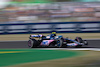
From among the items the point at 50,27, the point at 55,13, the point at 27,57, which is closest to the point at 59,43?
the point at 27,57

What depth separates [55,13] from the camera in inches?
818

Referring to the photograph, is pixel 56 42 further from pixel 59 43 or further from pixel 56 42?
pixel 59 43

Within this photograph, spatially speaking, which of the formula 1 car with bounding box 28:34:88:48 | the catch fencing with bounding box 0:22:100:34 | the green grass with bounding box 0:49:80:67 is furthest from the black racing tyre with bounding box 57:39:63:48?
the catch fencing with bounding box 0:22:100:34

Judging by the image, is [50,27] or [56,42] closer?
[56,42]

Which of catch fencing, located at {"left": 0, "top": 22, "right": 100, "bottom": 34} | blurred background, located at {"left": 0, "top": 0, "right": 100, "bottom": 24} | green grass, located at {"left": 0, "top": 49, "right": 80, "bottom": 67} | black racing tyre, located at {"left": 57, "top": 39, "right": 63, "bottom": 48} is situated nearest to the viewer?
green grass, located at {"left": 0, "top": 49, "right": 80, "bottom": 67}

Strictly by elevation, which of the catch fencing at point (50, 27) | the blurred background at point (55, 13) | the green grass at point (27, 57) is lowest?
the green grass at point (27, 57)

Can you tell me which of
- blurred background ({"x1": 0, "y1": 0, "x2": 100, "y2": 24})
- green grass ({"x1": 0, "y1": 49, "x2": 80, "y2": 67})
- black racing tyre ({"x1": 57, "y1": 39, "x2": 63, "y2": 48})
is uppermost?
blurred background ({"x1": 0, "y1": 0, "x2": 100, "y2": 24})

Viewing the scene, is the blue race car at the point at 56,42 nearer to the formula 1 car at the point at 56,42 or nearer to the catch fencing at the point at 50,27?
the formula 1 car at the point at 56,42

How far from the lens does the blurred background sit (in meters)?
20.7

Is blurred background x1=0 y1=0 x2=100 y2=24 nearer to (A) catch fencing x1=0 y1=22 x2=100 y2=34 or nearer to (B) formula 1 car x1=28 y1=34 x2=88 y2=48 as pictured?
(A) catch fencing x1=0 y1=22 x2=100 y2=34

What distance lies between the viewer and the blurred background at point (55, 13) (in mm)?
20719

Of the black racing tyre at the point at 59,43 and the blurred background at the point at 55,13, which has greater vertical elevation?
the blurred background at the point at 55,13

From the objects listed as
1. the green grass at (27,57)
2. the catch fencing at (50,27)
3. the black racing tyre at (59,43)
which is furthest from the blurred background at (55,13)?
the green grass at (27,57)

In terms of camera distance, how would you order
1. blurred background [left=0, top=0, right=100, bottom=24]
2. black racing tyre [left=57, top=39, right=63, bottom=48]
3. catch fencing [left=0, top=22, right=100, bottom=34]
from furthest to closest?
blurred background [left=0, top=0, right=100, bottom=24] < catch fencing [left=0, top=22, right=100, bottom=34] < black racing tyre [left=57, top=39, right=63, bottom=48]
